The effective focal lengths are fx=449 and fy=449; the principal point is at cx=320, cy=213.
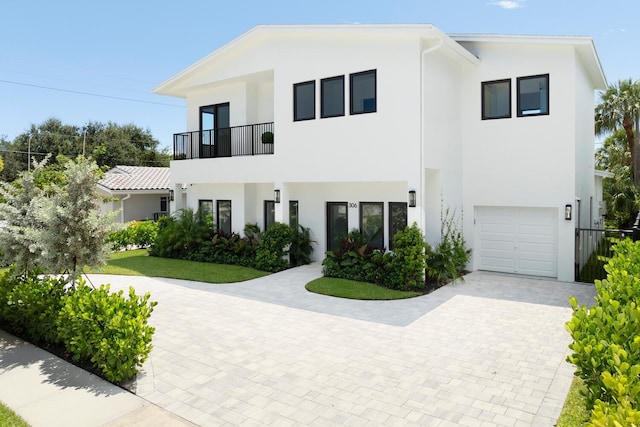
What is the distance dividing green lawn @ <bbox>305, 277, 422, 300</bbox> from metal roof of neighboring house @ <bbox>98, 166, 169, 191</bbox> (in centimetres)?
1639

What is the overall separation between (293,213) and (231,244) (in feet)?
8.67

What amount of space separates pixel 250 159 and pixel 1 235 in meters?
8.88

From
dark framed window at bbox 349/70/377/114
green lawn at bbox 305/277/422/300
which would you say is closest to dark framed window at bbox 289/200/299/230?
green lawn at bbox 305/277/422/300

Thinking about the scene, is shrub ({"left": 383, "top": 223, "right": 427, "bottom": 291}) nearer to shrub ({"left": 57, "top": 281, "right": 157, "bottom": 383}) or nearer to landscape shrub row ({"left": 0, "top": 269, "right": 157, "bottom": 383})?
landscape shrub row ({"left": 0, "top": 269, "right": 157, "bottom": 383})

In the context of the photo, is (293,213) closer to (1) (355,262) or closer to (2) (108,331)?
(1) (355,262)

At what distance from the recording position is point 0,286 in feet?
30.5

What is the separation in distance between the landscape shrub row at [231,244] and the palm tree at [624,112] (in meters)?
21.1

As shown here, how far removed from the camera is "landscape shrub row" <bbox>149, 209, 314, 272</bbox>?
15344 mm

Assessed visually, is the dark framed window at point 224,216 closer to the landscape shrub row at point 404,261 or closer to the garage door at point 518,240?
the landscape shrub row at point 404,261

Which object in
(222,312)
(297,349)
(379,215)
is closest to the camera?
(297,349)

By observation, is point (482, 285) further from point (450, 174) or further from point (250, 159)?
point (250, 159)

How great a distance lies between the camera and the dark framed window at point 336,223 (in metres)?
16.1

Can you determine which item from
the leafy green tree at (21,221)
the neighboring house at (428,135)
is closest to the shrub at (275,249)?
the neighboring house at (428,135)

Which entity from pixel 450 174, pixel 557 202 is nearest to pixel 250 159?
pixel 450 174
